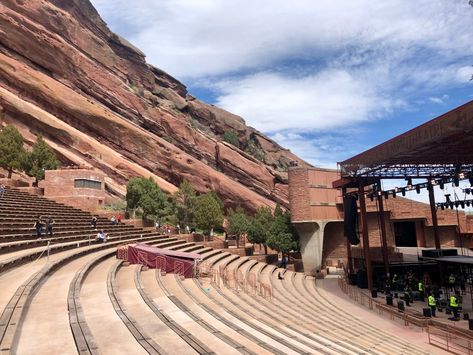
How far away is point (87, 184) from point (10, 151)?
985 centimetres

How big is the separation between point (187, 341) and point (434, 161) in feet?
85.8

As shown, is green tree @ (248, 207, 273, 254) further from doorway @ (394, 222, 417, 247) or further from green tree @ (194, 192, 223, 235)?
doorway @ (394, 222, 417, 247)

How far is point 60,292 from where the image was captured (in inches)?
419

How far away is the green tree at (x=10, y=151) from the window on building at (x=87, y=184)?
8673 millimetres

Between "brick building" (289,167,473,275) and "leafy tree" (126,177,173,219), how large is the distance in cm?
1402

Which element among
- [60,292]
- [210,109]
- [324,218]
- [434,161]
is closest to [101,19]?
[210,109]

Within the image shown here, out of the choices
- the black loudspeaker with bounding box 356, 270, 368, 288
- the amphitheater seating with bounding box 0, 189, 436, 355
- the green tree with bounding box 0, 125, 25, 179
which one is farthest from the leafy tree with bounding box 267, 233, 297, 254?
the green tree with bounding box 0, 125, 25, 179

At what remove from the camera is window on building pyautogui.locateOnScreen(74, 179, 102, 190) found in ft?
112

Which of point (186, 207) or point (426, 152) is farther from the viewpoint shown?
point (186, 207)

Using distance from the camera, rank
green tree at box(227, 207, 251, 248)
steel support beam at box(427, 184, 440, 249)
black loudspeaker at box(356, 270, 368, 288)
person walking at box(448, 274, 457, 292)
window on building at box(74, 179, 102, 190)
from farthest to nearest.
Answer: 1. green tree at box(227, 207, 251, 248)
2. window on building at box(74, 179, 102, 190)
3. steel support beam at box(427, 184, 440, 249)
4. black loudspeaker at box(356, 270, 368, 288)
5. person walking at box(448, 274, 457, 292)

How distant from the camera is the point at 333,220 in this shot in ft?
132

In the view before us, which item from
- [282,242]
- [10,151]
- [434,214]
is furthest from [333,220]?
[10,151]

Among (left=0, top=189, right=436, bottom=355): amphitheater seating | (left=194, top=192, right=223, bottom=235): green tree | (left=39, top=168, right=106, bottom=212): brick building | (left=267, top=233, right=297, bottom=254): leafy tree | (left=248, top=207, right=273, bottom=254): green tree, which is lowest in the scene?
(left=0, top=189, right=436, bottom=355): amphitheater seating

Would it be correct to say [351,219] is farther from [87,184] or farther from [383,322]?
[87,184]
